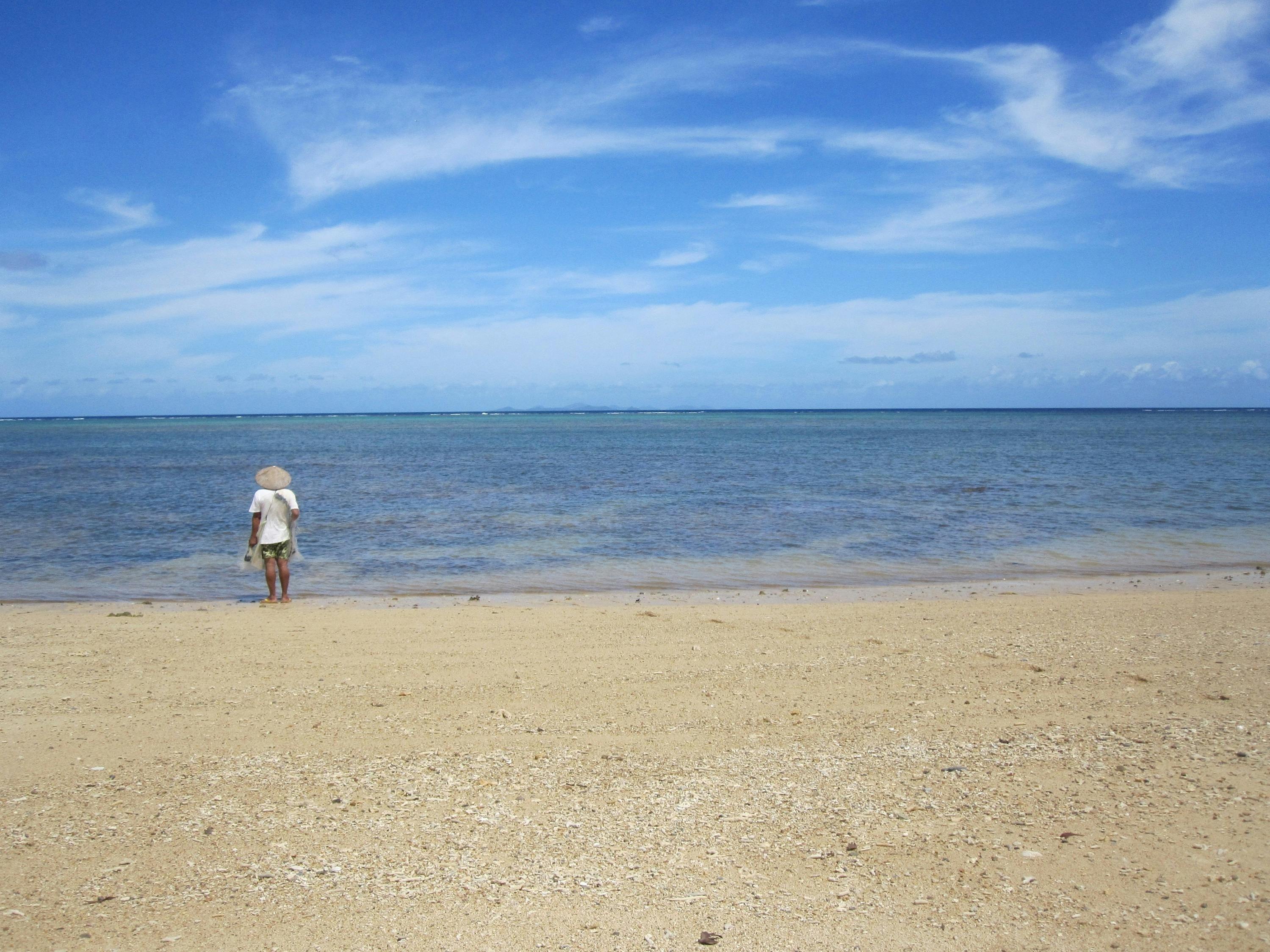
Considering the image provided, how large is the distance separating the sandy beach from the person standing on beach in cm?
309

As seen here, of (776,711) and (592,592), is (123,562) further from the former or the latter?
(776,711)

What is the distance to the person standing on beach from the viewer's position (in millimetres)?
12797

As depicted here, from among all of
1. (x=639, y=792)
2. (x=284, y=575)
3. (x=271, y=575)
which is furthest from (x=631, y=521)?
(x=639, y=792)

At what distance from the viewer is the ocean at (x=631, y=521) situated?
15273 millimetres

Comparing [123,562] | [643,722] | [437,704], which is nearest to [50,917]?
[437,704]

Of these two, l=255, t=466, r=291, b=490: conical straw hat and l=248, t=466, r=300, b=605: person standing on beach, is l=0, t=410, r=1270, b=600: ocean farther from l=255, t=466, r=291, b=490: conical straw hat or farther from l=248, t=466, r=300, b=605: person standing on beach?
l=255, t=466, r=291, b=490: conical straw hat

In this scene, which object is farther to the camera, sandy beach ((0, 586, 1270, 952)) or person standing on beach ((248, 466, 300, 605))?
person standing on beach ((248, 466, 300, 605))

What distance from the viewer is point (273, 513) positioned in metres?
12.9

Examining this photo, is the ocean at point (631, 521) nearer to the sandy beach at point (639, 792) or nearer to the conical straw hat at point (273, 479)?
the conical straw hat at point (273, 479)

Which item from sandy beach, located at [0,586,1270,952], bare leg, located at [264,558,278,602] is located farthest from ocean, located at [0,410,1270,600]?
sandy beach, located at [0,586,1270,952]

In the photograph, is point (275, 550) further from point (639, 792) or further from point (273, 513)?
point (639, 792)

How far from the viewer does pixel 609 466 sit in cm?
4319

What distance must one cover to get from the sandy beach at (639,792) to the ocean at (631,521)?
218 inches

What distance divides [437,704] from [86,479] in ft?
115
